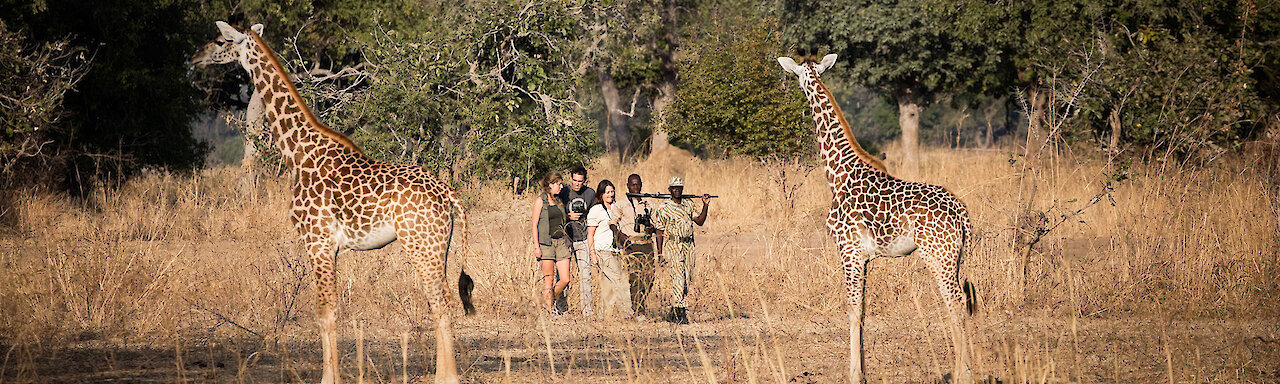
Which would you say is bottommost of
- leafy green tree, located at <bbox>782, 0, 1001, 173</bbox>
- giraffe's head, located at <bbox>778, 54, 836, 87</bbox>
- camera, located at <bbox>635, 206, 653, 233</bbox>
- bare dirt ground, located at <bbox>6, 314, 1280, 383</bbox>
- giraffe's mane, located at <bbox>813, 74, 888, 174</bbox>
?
bare dirt ground, located at <bbox>6, 314, 1280, 383</bbox>

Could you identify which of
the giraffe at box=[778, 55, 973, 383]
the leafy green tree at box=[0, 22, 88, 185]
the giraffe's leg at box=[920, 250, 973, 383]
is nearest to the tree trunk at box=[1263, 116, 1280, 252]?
the giraffe at box=[778, 55, 973, 383]

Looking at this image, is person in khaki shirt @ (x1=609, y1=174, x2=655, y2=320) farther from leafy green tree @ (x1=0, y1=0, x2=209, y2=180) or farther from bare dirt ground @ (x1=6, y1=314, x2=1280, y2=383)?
leafy green tree @ (x1=0, y1=0, x2=209, y2=180)

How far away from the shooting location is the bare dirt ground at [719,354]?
7738mm

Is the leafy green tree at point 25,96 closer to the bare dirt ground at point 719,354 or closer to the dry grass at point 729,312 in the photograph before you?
the dry grass at point 729,312

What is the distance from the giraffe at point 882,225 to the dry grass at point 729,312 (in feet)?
1.11

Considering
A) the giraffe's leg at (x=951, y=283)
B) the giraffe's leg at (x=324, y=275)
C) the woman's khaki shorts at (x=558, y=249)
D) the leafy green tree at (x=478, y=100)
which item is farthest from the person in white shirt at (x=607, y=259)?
the leafy green tree at (x=478, y=100)

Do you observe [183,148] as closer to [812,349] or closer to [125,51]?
[125,51]

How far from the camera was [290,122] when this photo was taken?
7.99 metres

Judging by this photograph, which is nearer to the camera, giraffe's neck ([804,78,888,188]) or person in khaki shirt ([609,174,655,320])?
giraffe's neck ([804,78,888,188])

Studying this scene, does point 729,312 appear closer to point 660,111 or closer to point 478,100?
point 478,100

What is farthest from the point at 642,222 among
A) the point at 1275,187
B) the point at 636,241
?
the point at 1275,187

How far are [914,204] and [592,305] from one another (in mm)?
3800

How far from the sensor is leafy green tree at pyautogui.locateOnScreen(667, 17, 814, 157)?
22.6 m

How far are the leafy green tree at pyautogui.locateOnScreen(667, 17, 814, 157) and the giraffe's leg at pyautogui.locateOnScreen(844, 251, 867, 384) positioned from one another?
556 inches
